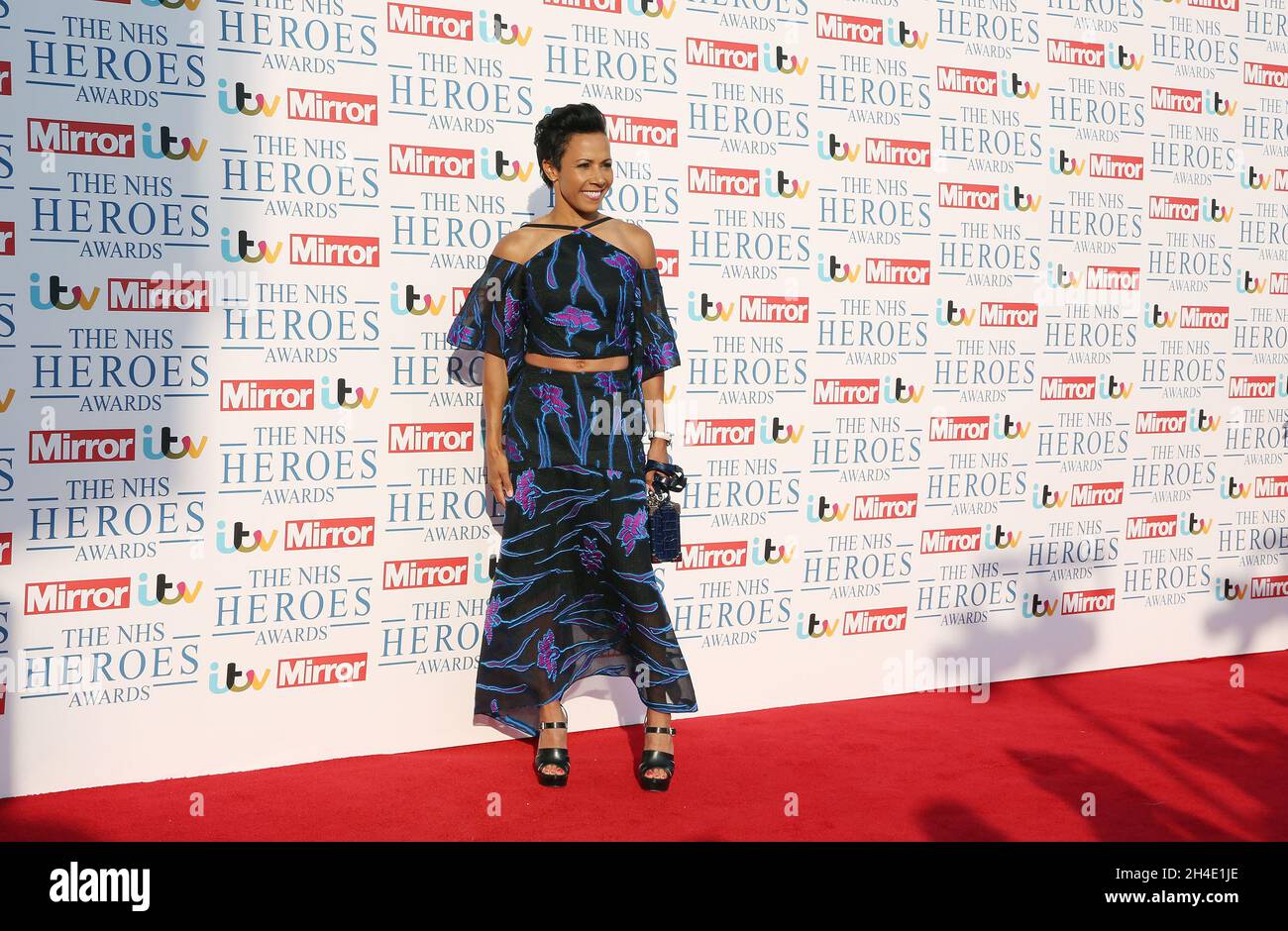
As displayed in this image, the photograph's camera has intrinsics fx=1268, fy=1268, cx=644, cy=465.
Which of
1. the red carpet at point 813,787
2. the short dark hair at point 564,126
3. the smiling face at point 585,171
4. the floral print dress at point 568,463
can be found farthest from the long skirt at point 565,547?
the short dark hair at point 564,126

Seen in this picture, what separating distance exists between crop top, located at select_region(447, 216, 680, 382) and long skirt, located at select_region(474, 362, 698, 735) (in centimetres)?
11

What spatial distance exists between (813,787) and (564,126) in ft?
7.29

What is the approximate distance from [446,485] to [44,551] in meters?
1.29

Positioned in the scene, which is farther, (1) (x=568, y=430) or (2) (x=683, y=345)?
(2) (x=683, y=345)

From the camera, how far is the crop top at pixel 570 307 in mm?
3965

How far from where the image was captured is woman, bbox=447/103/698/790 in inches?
157

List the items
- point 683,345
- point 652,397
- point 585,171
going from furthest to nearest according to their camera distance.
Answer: point 683,345 < point 652,397 < point 585,171

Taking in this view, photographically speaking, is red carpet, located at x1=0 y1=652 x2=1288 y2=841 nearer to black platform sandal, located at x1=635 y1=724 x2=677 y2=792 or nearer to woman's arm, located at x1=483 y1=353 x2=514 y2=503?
black platform sandal, located at x1=635 y1=724 x2=677 y2=792

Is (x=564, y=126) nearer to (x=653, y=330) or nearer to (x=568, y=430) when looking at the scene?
(x=653, y=330)

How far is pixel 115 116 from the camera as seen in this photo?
3873 millimetres

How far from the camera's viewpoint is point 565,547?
13.6ft

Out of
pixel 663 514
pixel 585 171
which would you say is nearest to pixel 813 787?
pixel 663 514

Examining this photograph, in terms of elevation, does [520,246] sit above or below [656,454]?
above

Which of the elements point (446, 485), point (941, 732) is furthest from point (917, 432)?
point (446, 485)
